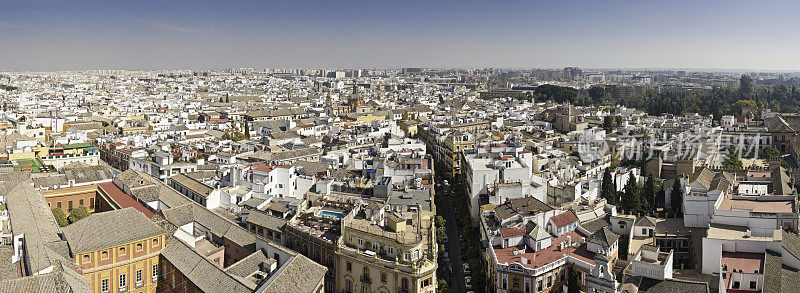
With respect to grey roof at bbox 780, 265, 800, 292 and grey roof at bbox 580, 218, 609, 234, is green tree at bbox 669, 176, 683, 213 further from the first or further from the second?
grey roof at bbox 780, 265, 800, 292

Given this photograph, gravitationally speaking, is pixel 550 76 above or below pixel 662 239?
above

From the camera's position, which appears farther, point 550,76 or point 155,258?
point 550,76

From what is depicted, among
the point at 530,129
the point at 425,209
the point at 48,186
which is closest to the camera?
the point at 425,209

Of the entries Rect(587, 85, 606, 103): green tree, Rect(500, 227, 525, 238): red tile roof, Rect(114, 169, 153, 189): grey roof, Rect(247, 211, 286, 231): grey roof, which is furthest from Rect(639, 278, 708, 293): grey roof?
Rect(587, 85, 606, 103): green tree

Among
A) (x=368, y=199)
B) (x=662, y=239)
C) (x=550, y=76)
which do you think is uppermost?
(x=550, y=76)

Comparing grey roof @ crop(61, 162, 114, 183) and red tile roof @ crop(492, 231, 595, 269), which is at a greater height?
grey roof @ crop(61, 162, 114, 183)

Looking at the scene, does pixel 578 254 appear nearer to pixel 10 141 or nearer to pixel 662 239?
pixel 662 239

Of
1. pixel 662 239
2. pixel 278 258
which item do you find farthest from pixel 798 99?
pixel 278 258

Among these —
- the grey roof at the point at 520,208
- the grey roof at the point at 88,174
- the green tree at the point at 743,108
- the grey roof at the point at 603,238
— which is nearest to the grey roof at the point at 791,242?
the grey roof at the point at 603,238
